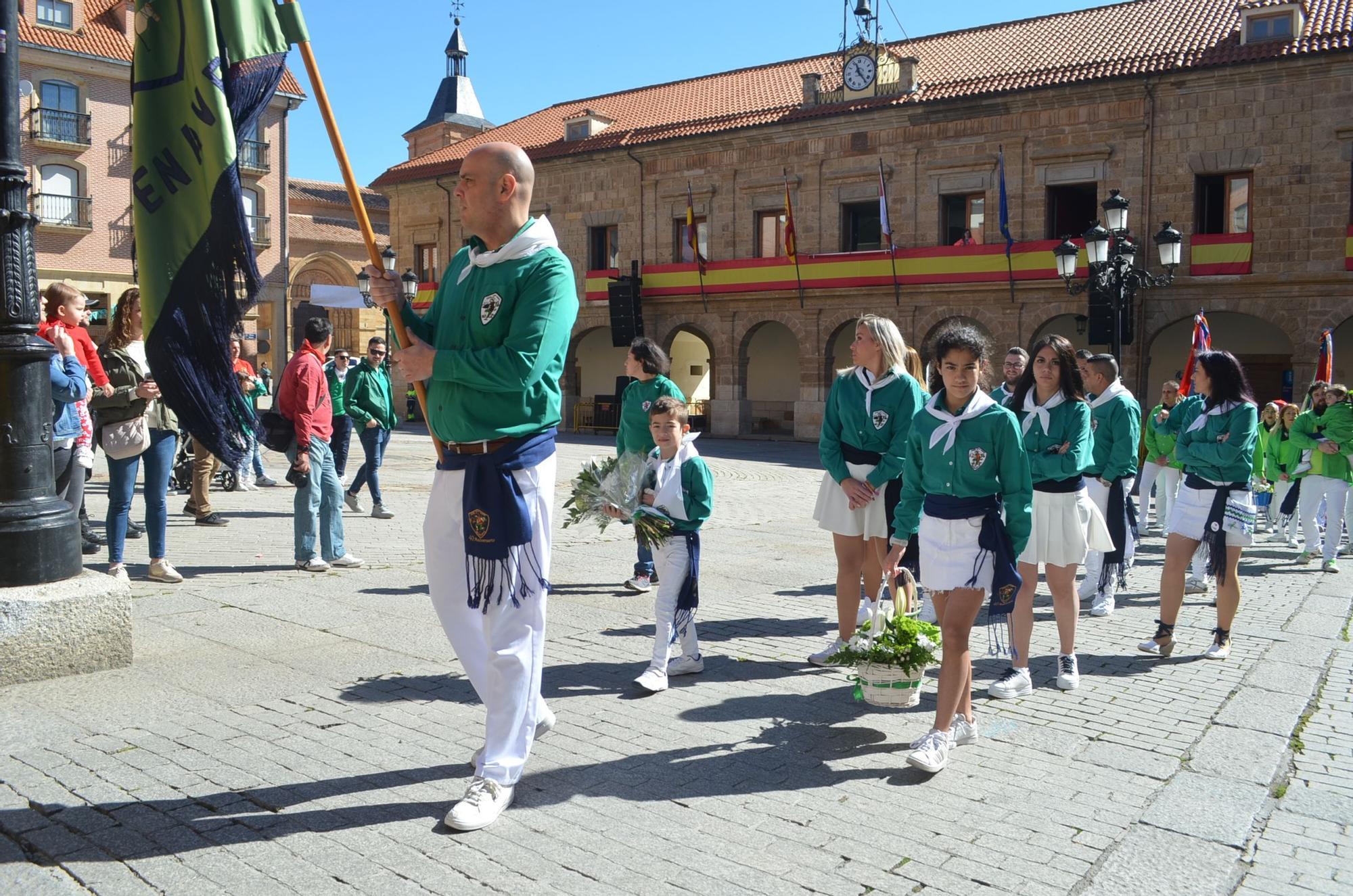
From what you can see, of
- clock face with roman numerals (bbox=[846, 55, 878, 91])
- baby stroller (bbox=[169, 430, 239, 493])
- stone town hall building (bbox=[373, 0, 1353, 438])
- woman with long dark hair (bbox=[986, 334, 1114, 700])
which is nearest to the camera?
woman with long dark hair (bbox=[986, 334, 1114, 700])

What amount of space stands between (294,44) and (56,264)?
3804cm

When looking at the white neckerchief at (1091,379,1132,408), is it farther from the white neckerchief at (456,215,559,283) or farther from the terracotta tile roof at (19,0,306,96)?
the terracotta tile roof at (19,0,306,96)

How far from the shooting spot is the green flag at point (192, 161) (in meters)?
3.79

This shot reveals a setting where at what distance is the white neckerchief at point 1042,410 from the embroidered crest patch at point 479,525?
11.7ft

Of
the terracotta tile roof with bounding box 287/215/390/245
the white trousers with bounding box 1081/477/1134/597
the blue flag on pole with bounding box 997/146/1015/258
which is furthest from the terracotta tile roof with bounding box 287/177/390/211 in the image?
the white trousers with bounding box 1081/477/1134/597

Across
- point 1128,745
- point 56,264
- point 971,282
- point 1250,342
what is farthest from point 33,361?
point 56,264

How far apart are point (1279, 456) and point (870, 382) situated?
8.40 metres

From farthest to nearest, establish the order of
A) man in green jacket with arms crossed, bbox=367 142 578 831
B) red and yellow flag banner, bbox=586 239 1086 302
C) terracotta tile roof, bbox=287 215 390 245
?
terracotta tile roof, bbox=287 215 390 245 < red and yellow flag banner, bbox=586 239 1086 302 < man in green jacket with arms crossed, bbox=367 142 578 831

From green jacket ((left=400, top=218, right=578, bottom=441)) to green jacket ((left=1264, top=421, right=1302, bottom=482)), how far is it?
1034cm

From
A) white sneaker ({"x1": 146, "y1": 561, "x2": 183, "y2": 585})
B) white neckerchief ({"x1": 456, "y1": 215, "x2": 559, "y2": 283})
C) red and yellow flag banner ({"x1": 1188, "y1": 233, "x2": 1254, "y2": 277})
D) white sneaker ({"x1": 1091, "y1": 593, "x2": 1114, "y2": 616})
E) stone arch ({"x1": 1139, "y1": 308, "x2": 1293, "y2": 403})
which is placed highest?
red and yellow flag banner ({"x1": 1188, "y1": 233, "x2": 1254, "y2": 277})

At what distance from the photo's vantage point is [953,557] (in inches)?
179

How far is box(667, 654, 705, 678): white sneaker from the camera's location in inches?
223

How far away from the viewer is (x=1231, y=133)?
25.2 meters

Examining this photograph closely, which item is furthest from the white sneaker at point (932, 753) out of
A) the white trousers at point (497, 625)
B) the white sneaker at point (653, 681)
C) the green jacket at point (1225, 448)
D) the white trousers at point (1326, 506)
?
the white trousers at point (1326, 506)
